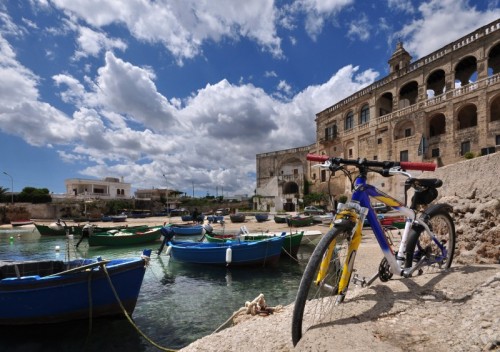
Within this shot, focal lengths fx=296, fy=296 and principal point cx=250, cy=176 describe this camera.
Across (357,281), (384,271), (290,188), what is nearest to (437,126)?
(290,188)

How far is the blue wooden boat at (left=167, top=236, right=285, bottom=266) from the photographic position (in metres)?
14.2

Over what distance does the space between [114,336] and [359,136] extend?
40381mm

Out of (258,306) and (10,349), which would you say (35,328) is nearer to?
(10,349)

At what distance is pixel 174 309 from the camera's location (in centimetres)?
902

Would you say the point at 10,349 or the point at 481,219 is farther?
the point at 10,349

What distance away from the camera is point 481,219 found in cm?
532

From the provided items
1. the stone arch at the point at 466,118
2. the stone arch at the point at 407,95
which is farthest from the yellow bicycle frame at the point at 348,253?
the stone arch at the point at 407,95

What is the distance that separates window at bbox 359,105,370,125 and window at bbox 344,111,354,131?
4.96ft

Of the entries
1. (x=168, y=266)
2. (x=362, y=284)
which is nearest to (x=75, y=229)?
(x=168, y=266)

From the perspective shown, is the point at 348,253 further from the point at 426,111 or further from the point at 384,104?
the point at 384,104

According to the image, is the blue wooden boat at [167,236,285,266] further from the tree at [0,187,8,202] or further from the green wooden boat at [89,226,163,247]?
A: the tree at [0,187,8,202]

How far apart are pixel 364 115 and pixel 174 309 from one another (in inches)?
1565

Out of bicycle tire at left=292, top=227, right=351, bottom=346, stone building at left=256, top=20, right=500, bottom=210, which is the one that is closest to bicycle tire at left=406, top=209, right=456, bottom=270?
bicycle tire at left=292, top=227, right=351, bottom=346

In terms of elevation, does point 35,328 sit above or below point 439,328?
below
